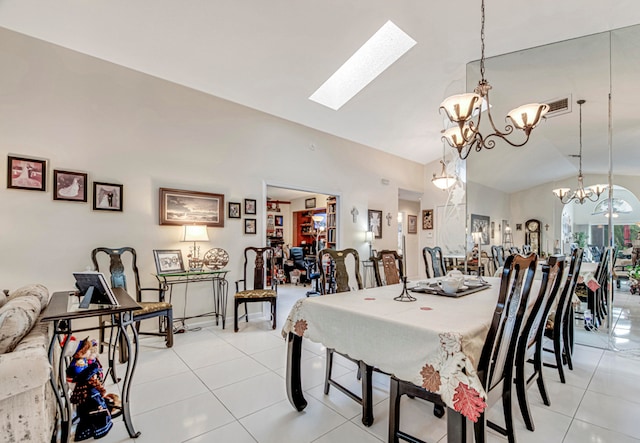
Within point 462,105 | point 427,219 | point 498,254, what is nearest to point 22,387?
point 462,105

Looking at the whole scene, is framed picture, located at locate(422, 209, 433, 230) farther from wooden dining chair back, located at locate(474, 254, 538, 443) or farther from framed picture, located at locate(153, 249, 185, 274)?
wooden dining chair back, located at locate(474, 254, 538, 443)

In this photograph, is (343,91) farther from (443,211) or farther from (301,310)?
(443,211)

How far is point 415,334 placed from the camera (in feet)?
4.54

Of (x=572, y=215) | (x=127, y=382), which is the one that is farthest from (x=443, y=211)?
(x=127, y=382)

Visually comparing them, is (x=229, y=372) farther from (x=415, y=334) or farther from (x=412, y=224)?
(x=412, y=224)

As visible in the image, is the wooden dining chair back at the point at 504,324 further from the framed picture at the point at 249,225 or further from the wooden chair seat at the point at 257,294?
the framed picture at the point at 249,225

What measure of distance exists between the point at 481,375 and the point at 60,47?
4.65 metres

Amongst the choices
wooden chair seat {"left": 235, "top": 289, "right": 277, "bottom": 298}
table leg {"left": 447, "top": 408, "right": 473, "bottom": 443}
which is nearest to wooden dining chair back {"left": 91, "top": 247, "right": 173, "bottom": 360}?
wooden chair seat {"left": 235, "top": 289, "right": 277, "bottom": 298}

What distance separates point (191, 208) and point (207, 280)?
1019 millimetres

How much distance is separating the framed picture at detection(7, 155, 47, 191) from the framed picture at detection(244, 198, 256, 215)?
2.26 m

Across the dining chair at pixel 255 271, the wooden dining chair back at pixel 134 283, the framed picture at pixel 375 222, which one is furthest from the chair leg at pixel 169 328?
the framed picture at pixel 375 222

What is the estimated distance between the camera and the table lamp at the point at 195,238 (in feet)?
12.5

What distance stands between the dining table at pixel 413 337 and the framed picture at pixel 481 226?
8.85ft

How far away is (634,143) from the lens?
3.39 m
